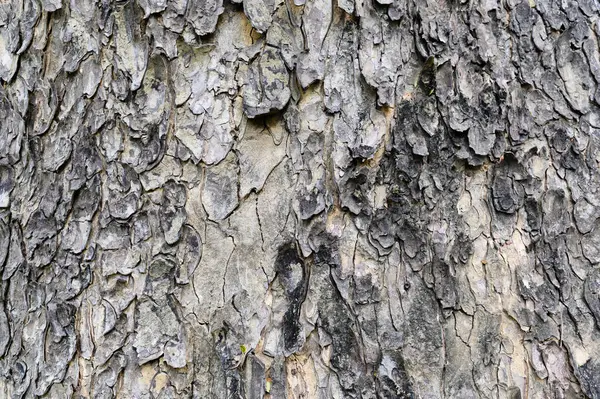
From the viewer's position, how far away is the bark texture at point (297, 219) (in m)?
1.42

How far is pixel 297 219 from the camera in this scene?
4.71 ft

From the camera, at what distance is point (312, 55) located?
1450 mm

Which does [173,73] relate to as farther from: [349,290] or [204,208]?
[349,290]

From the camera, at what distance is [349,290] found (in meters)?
1.42

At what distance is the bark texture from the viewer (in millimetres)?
1417

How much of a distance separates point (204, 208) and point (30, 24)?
671 mm

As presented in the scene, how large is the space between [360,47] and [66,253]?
2.79ft

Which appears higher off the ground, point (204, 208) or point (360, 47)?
point (360, 47)

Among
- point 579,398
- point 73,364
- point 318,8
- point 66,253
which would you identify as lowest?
point 73,364

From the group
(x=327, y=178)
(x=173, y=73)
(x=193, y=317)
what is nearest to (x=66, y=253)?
(x=193, y=317)

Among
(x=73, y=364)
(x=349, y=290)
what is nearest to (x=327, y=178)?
(x=349, y=290)

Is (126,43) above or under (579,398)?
above

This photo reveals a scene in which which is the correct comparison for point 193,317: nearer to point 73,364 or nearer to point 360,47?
point 73,364

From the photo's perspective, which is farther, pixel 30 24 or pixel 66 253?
pixel 30 24
